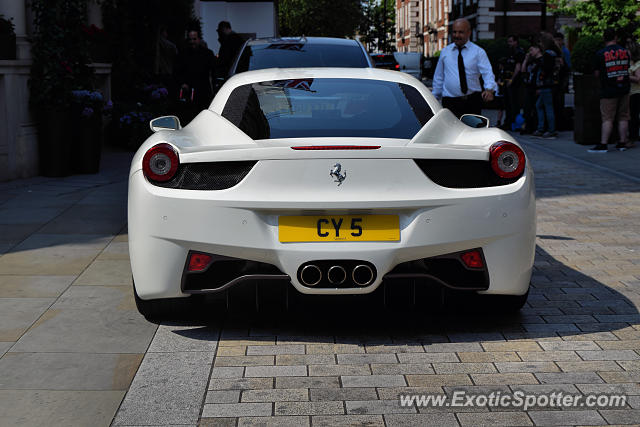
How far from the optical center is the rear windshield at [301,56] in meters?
8.79

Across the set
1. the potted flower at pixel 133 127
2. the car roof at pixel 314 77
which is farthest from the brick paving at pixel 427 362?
the potted flower at pixel 133 127

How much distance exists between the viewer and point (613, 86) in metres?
14.0

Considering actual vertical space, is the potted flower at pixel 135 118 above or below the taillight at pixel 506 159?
below

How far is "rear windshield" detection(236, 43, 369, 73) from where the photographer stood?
28.8ft

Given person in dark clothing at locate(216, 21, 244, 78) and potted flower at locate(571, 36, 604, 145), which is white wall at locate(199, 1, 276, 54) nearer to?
potted flower at locate(571, 36, 604, 145)

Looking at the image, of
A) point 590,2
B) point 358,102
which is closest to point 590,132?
point 358,102

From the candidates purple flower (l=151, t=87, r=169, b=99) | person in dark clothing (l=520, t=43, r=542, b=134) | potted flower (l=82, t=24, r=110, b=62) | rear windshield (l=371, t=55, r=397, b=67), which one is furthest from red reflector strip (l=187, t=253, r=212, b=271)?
rear windshield (l=371, t=55, r=397, b=67)

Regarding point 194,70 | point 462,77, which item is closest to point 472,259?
point 462,77

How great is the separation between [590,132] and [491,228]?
12.0m

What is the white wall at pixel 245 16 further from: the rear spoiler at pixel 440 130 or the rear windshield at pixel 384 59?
the rear spoiler at pixel 440 130

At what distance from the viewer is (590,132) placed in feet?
51.4

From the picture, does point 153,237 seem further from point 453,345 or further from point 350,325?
point 453,345

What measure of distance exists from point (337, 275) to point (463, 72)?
19.2 ft

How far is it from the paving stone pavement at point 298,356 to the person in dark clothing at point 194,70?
6.22 metres
